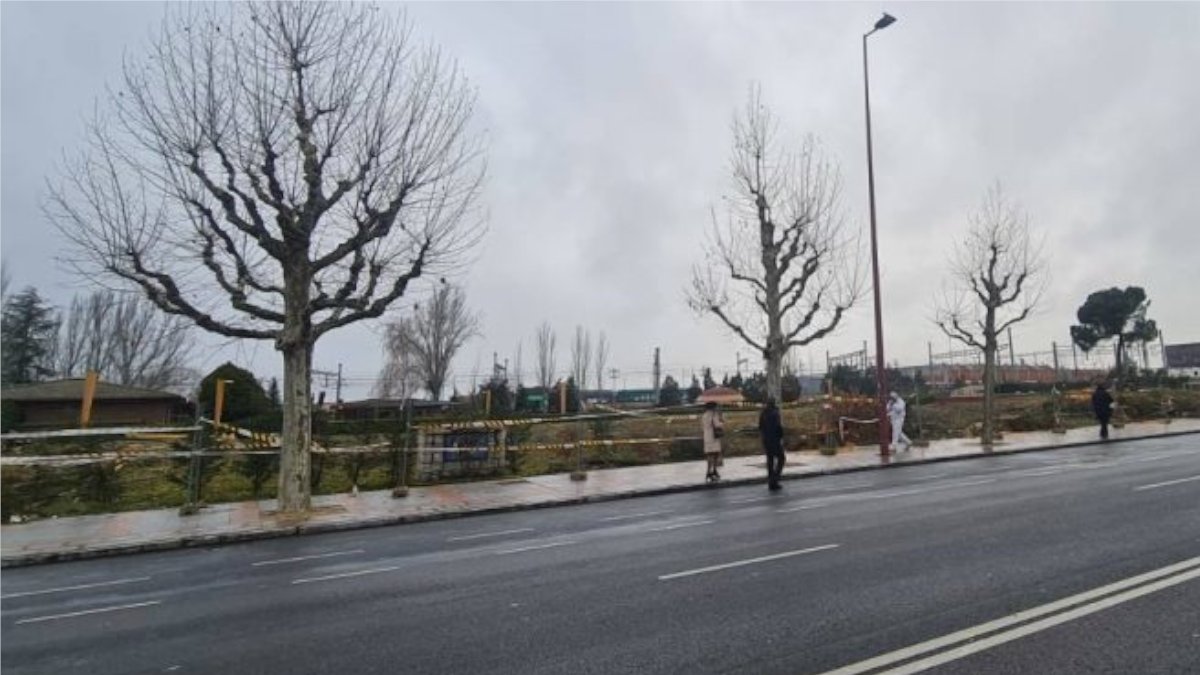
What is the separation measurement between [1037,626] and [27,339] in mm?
66905

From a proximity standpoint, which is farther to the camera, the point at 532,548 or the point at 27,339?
the point at 27,339

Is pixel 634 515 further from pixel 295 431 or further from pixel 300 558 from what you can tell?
pixel 295 431

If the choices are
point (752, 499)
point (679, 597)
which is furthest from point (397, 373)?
point (679, 597)

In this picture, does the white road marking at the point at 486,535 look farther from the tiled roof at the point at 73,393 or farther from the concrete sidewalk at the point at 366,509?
the tiled roof at the point at 73,393

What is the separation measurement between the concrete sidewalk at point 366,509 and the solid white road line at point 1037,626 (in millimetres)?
10560

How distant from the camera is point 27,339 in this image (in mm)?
57438

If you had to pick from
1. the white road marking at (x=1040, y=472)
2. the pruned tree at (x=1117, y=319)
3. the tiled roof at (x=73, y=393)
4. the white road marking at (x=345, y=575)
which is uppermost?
the pruned tree at (x=1117, y=319)

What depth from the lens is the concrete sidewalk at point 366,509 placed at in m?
12.6

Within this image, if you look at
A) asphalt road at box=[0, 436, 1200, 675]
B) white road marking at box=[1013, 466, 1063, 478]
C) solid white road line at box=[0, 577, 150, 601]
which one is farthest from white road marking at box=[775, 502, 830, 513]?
solid white road line at box=[0, 577, 150, 601]

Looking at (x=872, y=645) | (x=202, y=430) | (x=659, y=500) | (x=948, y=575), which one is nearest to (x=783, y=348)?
(x=659, y=500)

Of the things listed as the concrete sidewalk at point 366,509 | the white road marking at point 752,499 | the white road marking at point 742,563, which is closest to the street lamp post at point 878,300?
the concrete sidewalk at point 366,509

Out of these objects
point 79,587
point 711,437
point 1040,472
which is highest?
point 711,437

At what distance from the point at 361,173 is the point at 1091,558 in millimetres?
13046

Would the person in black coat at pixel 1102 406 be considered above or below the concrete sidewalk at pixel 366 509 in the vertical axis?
above
